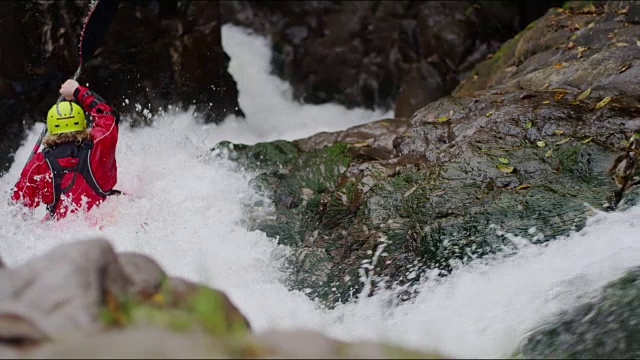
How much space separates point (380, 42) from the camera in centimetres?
1063

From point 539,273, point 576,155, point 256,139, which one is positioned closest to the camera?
point 539,273

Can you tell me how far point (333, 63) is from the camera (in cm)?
1082

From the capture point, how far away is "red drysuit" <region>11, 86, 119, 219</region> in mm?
5113

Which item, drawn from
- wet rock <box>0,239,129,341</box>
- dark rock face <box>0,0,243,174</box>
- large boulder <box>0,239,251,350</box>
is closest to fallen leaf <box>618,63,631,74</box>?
large boulder <box>0,239,251,350</box>

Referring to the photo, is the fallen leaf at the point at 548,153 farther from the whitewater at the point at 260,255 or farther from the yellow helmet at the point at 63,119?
the yellow helmet at the point at 63,119

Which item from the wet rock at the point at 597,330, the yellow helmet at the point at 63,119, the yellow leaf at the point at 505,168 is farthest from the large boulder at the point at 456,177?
the yellow helmet at the point at 63,119

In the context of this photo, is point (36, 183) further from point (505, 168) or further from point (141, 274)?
point (505, 168)

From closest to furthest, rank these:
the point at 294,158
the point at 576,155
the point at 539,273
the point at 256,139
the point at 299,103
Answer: the point at 539,273
the point at 576,155
the point at 294,158
the point at 256,139
the point at 299,103

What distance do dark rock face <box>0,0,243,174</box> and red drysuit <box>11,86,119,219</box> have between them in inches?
84.0

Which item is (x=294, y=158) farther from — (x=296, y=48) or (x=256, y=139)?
(x=296, y=48)

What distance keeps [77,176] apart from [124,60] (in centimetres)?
324

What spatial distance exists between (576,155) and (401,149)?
147cm

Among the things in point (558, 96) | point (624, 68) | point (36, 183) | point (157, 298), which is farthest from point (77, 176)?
point (624, 68)

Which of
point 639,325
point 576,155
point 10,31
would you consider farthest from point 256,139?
point 639,325
